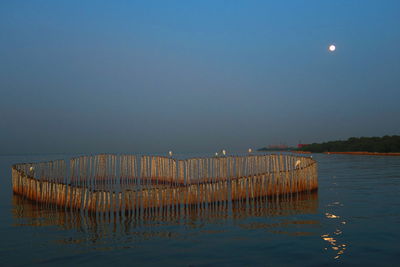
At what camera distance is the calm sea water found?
822cm

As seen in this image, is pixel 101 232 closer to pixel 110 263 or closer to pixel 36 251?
pixel 36 251

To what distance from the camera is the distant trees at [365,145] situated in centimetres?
6328

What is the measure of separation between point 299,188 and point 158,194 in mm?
7556

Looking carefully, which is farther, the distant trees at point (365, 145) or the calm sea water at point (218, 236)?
the distant trees at point (365, 145)

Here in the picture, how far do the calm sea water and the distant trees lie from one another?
181 feet

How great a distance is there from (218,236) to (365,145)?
7247 centimetres

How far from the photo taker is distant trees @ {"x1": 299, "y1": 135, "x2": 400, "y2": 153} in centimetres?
6328

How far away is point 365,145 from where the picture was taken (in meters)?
74.3

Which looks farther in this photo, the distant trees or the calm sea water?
the distant trees

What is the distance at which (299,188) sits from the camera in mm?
16828

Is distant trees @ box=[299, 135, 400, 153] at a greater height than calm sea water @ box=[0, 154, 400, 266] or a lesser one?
greater

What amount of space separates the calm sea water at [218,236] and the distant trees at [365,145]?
55246 mm

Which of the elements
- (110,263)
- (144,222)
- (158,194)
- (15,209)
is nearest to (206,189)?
(158,194)

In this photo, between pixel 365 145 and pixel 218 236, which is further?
pixel 365 145
